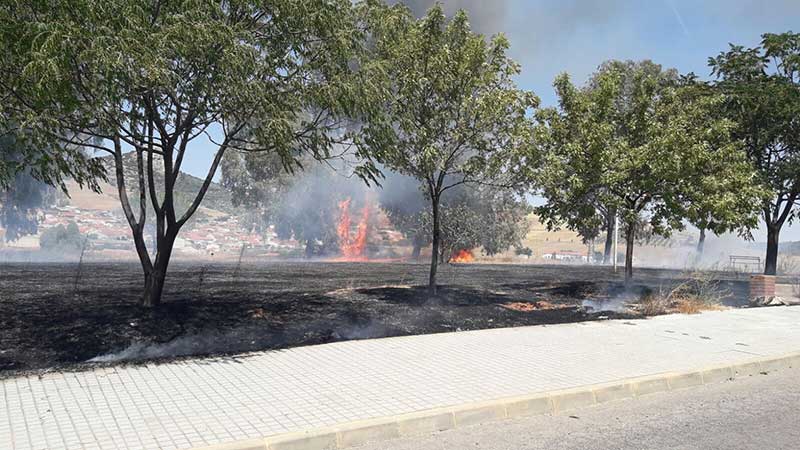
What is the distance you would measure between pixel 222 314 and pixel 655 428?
21.8 feet

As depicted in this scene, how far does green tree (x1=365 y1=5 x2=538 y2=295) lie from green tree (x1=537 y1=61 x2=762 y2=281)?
1111 mm

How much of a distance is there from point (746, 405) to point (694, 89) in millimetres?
13481

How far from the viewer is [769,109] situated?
18266 mm

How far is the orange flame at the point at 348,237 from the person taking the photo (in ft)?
139

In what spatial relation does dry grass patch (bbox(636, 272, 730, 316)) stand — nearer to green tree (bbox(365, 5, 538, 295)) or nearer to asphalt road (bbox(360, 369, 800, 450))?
green tree (bbox(365, 5, 538, 295))

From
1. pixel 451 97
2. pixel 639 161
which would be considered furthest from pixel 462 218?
pixel 451 97

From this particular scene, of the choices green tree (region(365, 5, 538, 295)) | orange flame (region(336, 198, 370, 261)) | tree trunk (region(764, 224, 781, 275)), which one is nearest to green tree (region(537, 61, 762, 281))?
green tree (region(365, 5, 538, 295))

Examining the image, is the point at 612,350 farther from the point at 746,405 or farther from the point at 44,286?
the point at 44,286

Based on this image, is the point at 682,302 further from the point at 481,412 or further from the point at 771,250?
the point at 771,250

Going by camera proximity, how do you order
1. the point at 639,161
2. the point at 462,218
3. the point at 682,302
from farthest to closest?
the point at 462,218 < the point at 639,161 < the point at 682,302

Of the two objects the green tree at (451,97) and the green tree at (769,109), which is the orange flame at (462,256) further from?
the green tree at (451,97)

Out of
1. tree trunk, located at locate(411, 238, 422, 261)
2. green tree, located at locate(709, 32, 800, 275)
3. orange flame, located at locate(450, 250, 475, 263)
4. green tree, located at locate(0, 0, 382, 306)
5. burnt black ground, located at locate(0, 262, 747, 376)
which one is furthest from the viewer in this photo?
tree trunk, located at locate(411, 238, 422, 261)

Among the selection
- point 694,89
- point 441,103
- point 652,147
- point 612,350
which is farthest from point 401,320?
point 694,89

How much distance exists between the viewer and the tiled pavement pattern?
4.38m
